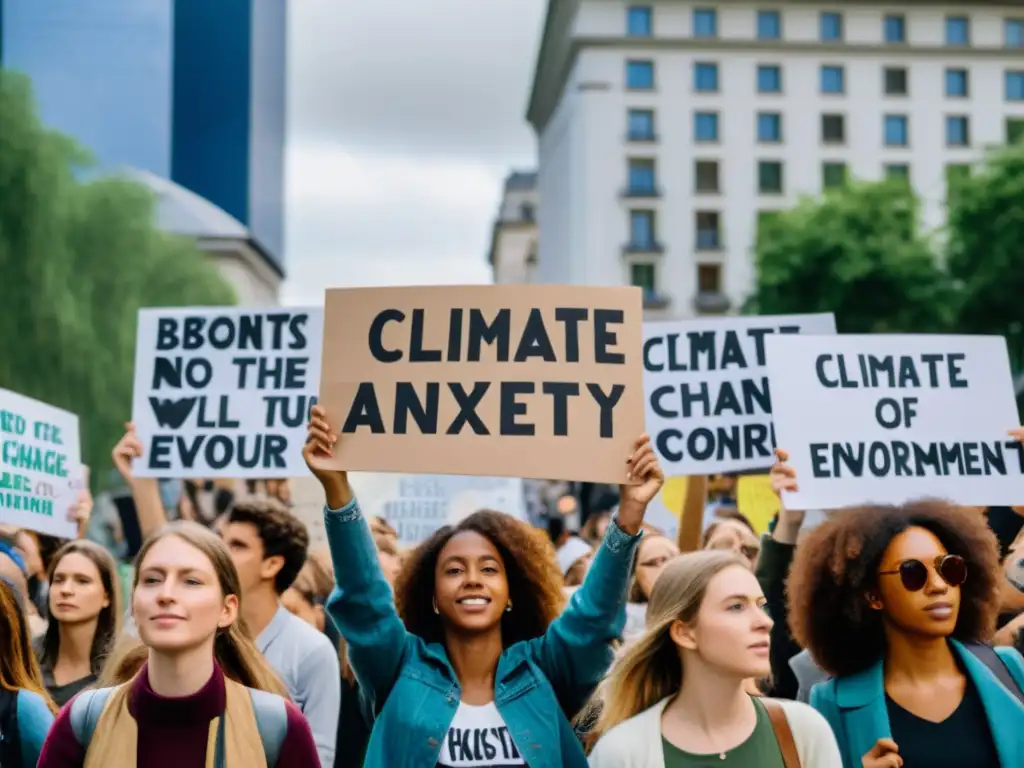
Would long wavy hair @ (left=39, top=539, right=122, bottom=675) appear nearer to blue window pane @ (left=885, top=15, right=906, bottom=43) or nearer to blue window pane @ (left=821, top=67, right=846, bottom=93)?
blue window pane @ (left=821, top=67, right=846, bottom=93)

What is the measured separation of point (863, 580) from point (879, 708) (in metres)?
0.36

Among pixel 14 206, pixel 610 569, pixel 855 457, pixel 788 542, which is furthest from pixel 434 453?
pixel 14 206

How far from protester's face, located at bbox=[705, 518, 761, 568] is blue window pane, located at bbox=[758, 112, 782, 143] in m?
55.9

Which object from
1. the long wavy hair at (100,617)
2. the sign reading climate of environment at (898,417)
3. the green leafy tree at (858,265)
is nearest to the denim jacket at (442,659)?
the long wavy hair at (100,617)


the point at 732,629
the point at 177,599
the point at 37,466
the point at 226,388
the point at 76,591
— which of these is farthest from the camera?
the point at 226,388

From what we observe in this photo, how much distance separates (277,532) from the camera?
575 centimetres

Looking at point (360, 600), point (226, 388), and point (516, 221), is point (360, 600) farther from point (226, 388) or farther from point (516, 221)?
point (516, 221)

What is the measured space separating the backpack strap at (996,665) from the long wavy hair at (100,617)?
2.82 m

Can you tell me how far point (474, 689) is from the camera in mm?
4043

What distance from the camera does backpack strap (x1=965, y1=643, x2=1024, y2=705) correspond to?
4.05 metres

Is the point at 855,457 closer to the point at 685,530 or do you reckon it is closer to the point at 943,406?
the point at 943,406

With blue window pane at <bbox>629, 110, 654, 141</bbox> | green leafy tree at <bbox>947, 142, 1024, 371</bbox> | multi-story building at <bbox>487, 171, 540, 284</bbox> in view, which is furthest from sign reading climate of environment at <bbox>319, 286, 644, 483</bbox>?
multi-story building at <bbox>487, 171, 540, 284</bbox>

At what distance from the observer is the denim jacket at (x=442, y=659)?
393 cm

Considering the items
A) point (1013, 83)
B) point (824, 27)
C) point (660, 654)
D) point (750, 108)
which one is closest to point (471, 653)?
point (660, 654)
